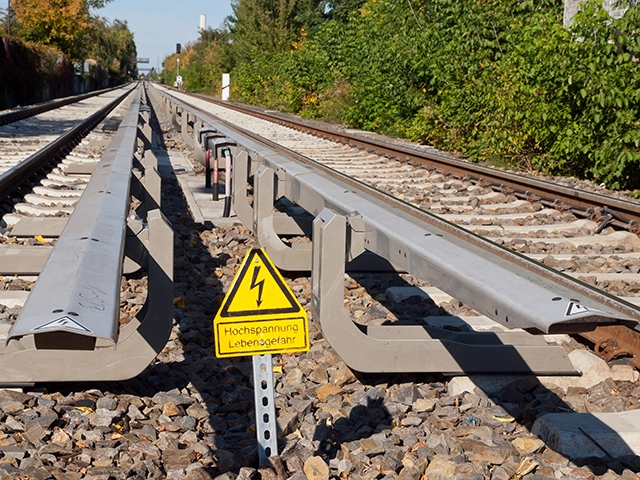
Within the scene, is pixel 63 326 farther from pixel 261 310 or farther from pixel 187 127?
pixel 187 127

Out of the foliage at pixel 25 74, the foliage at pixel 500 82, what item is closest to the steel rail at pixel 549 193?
the foliage at pixel 500 82

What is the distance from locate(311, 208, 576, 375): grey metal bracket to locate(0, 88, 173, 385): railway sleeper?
71 centimetres

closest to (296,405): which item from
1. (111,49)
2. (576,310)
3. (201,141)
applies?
(576,310)

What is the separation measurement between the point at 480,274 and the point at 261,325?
80cm

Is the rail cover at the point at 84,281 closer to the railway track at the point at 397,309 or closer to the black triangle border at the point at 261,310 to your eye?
the black triangle border at the point at 261,310

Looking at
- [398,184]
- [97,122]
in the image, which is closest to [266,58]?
[97,122]

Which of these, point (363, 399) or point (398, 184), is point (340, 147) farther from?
point (363, 399)

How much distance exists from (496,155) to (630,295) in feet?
28.9

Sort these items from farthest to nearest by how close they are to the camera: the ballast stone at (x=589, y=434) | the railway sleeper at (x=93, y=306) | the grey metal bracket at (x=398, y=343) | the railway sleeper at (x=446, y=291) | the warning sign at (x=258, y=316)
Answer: the grey metal bracket at (x=398, y=343) → the ballast stone at (x=589, y=434) → the warning sign at (x=258, y=316) → the railway sleeper at (x=446, y=291) → the railway sleeper at (x=93, y=306)

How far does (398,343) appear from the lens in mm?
3916

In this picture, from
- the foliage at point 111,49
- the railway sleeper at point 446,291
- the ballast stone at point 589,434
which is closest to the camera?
the railway sleeper at point 446,291

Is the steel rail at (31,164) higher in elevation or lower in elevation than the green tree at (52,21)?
lower

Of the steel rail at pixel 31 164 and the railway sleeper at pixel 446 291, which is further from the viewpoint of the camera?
the steel rail at pixel 31 164

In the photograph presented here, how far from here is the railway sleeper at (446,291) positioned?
2621mm
